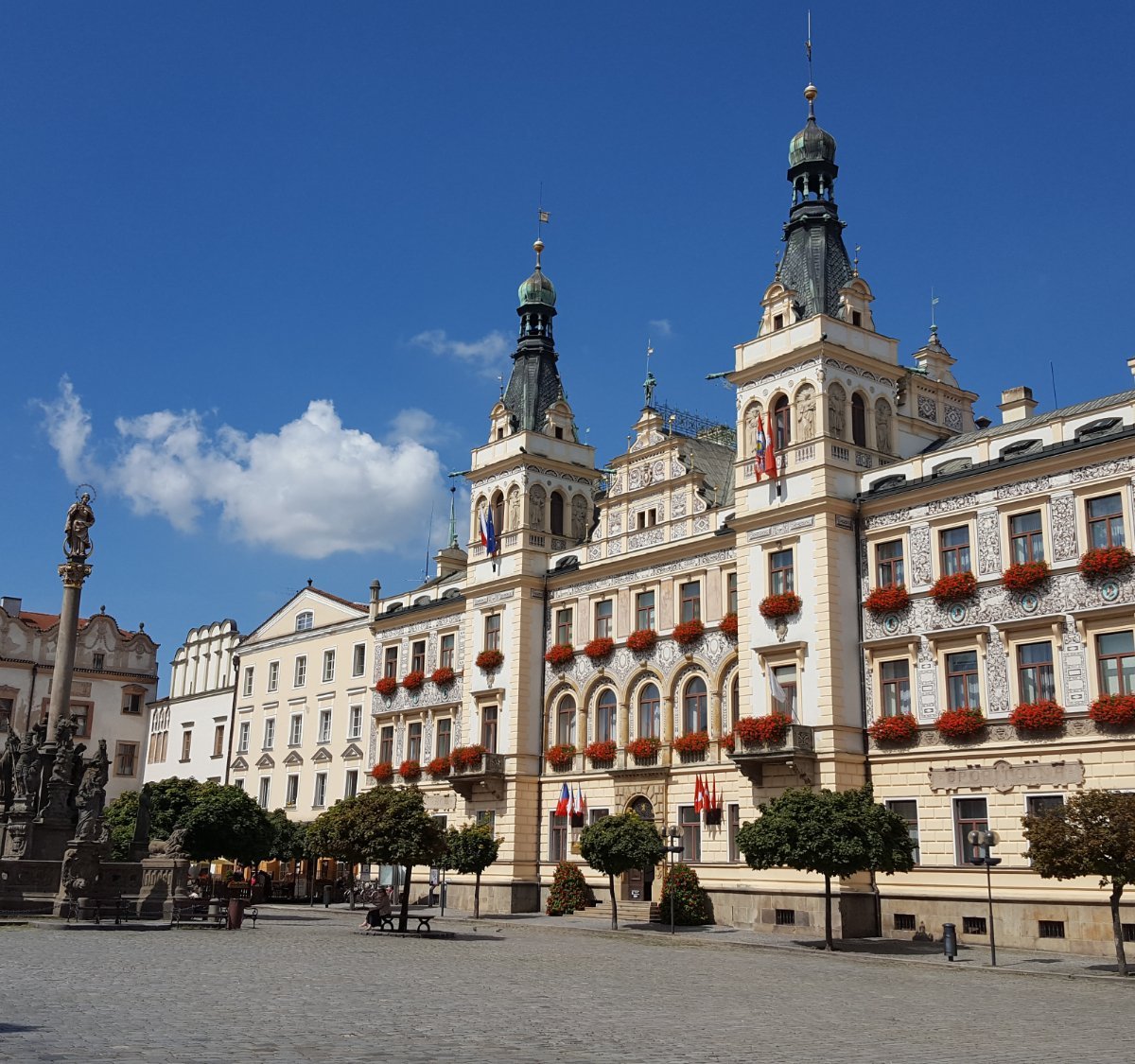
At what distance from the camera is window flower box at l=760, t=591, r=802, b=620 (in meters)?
44.5

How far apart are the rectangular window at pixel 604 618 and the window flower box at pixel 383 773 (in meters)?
14.6

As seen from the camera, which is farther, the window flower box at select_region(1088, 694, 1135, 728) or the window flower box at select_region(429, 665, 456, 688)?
the window flower box at select_region(429, 665, 456, 688)

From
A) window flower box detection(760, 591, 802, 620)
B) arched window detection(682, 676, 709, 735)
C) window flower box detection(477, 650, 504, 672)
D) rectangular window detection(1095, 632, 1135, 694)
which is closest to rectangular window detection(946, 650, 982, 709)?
rectangular window detection(1095, 632, 1135, 694)

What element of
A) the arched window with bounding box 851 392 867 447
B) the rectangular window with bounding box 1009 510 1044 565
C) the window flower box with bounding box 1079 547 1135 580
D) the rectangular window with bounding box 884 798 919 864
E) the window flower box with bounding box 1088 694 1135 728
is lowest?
the rectangular window with bounding box 884 798 919 864

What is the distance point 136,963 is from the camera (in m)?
25.7

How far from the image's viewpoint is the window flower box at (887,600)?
4244 centimetres

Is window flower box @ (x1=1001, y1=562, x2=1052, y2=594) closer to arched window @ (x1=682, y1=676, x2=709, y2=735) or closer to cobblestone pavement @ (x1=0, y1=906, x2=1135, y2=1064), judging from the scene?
cobblestone pavement @ (x1=0, y1=906, x2=1135, y2=1064)

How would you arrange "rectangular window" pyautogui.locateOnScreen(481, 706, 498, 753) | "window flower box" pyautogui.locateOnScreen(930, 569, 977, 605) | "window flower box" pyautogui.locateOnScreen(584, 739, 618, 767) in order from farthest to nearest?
"rectangular window" pyautogui.locateOnScreen(481, 706, 498, 753) → "window flower box" pyautogui.locateOnScreen(584, 739, 618, 767) → "window flower box" pyautogui.locateOnScreen(930, 569, 977, 605)

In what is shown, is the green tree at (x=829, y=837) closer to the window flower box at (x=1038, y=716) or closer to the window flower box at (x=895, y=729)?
the window flower box at (x=895, y=729)

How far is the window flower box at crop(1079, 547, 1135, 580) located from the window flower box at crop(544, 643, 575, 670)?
76.9 feet

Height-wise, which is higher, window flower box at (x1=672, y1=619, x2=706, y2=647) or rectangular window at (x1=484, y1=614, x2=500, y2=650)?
rectangular window at (x1=484, y1=614, x2=500, y2=650)

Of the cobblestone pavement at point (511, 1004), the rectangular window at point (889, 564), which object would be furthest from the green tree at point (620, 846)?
the rectangular window at point (889, 564)

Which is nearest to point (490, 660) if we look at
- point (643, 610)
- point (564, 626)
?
point (564, 626)

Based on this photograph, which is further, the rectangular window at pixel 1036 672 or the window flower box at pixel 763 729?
the window flower box at pixel 763 729
